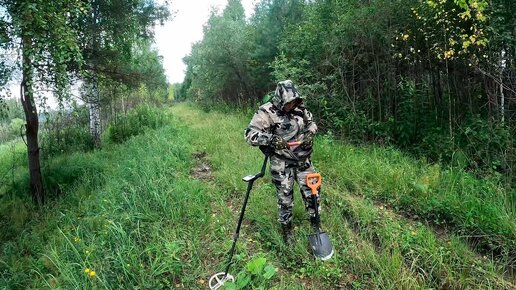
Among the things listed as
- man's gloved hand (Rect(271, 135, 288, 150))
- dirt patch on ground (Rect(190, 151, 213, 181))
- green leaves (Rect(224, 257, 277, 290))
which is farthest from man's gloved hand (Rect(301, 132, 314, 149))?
dirt patch on ground (Rect(190, 151, 213, 181))

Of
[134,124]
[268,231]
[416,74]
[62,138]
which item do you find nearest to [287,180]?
[268,231]

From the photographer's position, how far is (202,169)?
6316 millimetres

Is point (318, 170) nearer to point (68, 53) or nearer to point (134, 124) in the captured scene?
point (68, 53)

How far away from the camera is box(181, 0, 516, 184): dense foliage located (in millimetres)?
5141

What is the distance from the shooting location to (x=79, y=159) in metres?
8.54

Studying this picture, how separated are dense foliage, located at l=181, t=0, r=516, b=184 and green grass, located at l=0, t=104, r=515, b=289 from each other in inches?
39.1

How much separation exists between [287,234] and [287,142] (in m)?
1.07

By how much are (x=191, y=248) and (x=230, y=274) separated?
1.96ft

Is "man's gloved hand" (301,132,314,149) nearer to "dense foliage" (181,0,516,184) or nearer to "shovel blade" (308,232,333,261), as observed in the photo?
"shovel blade" (308,232,333,261)

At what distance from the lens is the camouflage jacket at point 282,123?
11.5ft

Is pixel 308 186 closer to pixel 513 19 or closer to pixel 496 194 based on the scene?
pixel 496 194

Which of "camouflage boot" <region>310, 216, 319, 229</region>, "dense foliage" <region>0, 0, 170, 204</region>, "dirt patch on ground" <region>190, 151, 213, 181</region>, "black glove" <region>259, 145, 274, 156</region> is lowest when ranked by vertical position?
"camouflage boot" <region>310, 216, 319, 229</region>

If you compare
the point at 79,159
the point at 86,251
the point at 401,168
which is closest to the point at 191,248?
the point at 86,251

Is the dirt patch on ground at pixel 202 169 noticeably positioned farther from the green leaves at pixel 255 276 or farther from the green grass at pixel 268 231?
the green leaves at pixel 255 276
